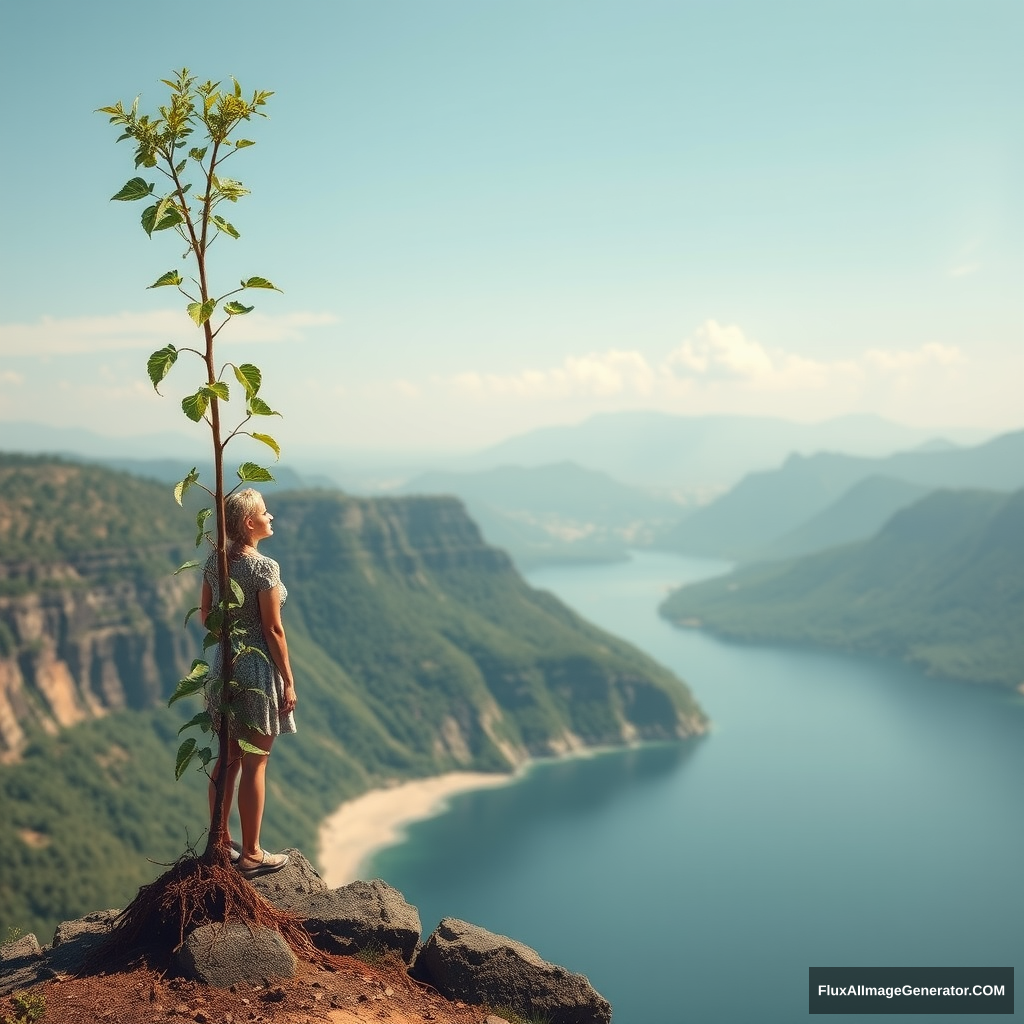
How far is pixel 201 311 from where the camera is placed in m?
11.8

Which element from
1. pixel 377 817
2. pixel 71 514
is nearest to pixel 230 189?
pixel 71 514

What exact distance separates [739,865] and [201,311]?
12694 centimetres

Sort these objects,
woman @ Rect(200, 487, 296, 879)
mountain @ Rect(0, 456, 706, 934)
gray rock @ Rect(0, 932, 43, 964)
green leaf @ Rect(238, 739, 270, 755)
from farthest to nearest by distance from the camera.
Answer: mountain @ Rect(0, 456, 706, 934), gray rock @ Rect(0, 932, 43, 964), woman @ Rect(200, 487, 296, 879), green leaf @ Rect(238, 739, 270, 755)

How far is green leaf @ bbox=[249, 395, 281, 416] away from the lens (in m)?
11.9

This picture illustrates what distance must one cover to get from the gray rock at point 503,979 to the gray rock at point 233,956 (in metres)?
2.07

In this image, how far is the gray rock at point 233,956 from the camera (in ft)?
38.9

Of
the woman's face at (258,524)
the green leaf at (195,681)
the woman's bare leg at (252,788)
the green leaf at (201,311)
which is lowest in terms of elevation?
the woman's bare leg at (252,788)

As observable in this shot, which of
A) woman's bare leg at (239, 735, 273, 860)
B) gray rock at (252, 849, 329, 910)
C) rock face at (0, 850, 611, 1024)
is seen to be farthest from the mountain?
woman's bare leg at (239, 735, 273, 860)

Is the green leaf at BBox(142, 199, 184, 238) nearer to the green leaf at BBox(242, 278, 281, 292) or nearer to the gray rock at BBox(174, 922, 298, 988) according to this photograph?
the green leaf at BBox(242, 278, 281, 292)

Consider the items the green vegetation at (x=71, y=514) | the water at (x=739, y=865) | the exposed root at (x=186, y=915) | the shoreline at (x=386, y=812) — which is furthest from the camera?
the shoreline at (x=386, y=812)

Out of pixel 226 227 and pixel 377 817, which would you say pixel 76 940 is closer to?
pixel 226 227

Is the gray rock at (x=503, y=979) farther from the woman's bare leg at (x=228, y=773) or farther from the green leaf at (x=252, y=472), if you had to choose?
the green leaf at (x=252, y=472)

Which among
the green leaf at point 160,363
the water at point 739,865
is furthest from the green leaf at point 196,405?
the water at point 739,865

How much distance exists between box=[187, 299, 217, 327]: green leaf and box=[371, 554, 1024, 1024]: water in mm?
82588
